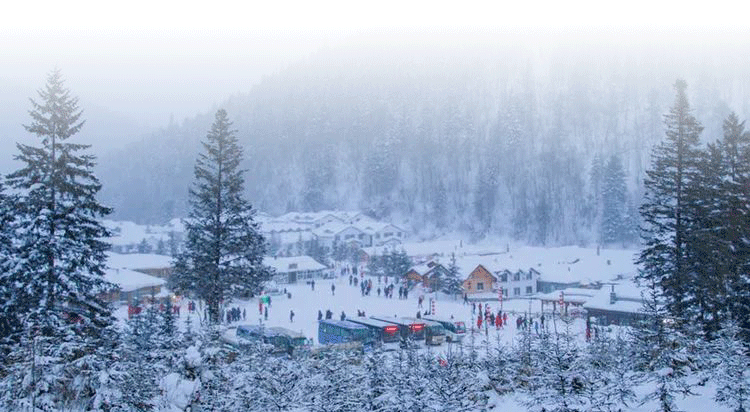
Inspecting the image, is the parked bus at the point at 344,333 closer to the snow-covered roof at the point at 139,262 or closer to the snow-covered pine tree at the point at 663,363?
the snow-covered pine tree at the point at 663,363

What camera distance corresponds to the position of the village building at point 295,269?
198 ft

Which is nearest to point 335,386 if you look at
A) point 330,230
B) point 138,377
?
point 138,377

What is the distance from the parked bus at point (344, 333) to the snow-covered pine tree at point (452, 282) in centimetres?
2104

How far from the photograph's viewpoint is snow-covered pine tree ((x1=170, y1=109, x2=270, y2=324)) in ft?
74.4

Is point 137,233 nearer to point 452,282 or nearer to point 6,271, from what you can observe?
point 452,282

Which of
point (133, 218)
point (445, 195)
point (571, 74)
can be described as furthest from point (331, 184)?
point (571, 74)

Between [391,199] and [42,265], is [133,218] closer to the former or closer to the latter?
[391,199]

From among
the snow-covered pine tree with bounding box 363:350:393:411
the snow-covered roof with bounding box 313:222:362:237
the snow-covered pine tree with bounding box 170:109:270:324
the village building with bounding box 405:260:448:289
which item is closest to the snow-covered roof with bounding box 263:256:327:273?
the village building with bounding box 405:260:448:289

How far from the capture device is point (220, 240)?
74.7 ft

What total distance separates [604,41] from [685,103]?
162 meters

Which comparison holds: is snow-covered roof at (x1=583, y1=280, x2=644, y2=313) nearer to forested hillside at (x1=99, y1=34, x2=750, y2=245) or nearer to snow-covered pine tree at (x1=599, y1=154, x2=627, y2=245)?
snow-covered pine tree at (x1=599, y1=154, x2=627, y2=245)

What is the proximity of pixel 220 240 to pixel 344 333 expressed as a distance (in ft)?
32.5

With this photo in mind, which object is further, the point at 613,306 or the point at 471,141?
the point at 471,141

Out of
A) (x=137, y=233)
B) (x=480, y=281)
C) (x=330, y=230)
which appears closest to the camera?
(x=480, y=281)
